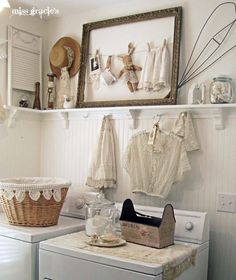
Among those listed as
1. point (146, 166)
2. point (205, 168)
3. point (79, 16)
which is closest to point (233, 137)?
point (205, 168)

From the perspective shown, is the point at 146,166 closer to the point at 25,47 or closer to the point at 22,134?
the point at 22,134

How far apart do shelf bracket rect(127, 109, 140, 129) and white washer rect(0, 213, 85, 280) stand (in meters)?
0.86

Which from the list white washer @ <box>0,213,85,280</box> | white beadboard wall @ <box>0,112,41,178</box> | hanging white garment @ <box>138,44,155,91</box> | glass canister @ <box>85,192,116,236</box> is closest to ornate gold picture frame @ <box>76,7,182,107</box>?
hanging white garment @ <box>138,44,155,91</box>

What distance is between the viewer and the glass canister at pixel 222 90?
2.41 m

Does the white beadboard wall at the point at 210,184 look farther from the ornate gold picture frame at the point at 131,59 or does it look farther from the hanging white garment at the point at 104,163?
the ornate gold picture frame at the point at 131,59

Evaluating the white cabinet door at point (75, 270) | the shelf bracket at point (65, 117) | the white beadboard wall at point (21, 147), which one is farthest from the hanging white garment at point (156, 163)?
the white beadboard wall at point (21, 147)

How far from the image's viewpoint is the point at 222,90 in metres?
2.41

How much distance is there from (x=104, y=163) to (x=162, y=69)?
0.80m

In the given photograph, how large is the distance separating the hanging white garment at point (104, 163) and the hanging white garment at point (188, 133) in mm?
570

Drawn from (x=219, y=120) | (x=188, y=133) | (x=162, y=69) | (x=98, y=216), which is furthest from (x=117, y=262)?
(x=162, y=69)

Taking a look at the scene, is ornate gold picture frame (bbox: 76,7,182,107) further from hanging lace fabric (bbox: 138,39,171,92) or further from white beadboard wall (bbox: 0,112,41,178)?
white beadboard wall (bbox: 0,112,41,178)

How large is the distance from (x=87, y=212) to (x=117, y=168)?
21.0 inches

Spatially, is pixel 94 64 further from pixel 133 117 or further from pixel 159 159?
pixel 159 159

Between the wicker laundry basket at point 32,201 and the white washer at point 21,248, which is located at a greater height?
the wicker laundry basket at point 32,201
